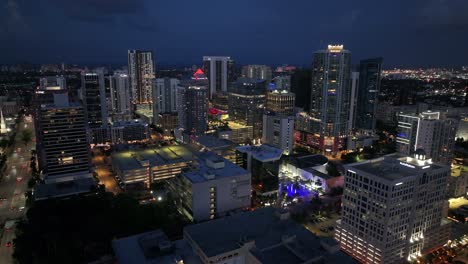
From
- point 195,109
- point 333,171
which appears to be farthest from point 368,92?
point 195,109

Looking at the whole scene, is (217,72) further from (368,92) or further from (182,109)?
(368,92)

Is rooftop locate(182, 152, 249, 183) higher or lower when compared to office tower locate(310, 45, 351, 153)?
lower

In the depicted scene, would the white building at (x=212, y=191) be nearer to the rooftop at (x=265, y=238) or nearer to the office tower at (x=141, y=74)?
the rooftop at (x=265, y=238)

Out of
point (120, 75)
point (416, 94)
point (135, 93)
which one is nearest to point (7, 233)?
point (120, 75)

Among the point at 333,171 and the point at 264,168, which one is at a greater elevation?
the point at 264,168

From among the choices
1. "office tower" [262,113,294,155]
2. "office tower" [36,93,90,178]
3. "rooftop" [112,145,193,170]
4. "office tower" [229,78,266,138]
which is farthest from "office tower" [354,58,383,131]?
"office tower" [36,93,90,178]

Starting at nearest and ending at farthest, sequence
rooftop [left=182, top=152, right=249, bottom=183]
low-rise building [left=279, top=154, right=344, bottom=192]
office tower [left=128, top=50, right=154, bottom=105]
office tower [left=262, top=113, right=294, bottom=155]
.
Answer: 1. rooftop [left=182, top=152, right=249, bottom=183]
2. low-rise building [left=279, top=154, right=344, bottom=192]
3. office tower [left=262, top=113, right=294, bottom=155]
4. office tower [left=128, top=50, right=154, bottom=105]

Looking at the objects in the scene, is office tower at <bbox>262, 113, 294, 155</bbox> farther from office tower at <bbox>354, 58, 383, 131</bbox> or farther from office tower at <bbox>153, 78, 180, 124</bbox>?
office tower at <bbox>153, 78, 180, 124</bbox>
